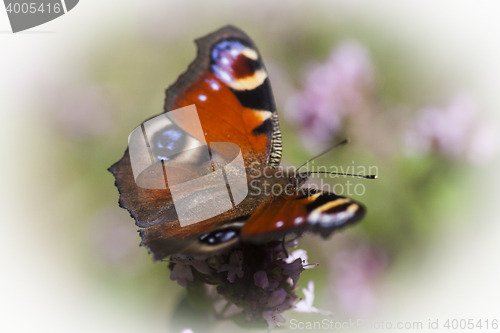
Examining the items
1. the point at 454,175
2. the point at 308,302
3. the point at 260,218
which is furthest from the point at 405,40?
the point at 260,218

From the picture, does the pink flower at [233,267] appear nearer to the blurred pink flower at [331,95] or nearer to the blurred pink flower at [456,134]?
the blurred pink flower at [331,95]

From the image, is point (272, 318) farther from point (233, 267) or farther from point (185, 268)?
point (185, 268)

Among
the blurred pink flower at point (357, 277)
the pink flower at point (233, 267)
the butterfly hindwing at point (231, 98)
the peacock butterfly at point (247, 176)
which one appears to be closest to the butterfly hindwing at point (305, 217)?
the peacock butterfly at point (247, 176)

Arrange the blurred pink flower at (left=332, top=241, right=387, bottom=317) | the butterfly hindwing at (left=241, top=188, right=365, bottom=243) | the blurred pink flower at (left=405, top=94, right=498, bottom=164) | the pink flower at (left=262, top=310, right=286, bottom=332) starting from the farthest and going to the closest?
the blurred pink flower at (left=332, top=241, right=387, bottom=317)
the blurred pink flower at (left=405, top=94, right=498, bottom=164)
the pink flower at (left=262, top=310, right=286, bottom=332)
the butterfly hindwing at (left=241, top=188, right=365, bottom=243)

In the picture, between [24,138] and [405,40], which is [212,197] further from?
[405,40]

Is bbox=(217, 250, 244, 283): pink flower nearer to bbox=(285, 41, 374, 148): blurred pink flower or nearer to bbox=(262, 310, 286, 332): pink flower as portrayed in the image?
bbox=(262, 310, 286, 332): pink flower

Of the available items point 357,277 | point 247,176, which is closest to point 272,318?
point 247,176

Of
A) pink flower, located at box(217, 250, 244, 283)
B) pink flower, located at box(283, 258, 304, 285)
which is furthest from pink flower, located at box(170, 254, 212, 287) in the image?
pink flower, located at box(283, 258, 304, 285)
